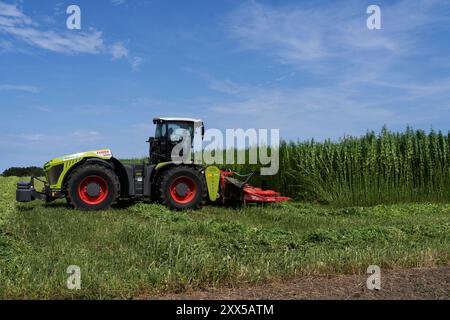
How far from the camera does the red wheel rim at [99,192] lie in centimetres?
1156

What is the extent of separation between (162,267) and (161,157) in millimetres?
7556

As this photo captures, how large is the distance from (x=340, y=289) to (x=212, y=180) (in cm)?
795

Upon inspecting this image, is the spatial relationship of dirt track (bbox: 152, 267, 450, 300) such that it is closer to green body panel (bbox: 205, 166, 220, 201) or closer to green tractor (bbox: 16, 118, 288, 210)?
green tractor (bbox: 16, 118, 288, 210)

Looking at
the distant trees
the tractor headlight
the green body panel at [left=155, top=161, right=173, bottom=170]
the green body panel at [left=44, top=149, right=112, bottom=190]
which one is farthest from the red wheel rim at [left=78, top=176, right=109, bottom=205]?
the distant trees

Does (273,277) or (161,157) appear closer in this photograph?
(273,277)

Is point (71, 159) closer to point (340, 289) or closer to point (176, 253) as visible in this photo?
point (176, 253)

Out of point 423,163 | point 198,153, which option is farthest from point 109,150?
point 423,163

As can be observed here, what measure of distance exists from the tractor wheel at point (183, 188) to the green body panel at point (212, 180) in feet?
0.73

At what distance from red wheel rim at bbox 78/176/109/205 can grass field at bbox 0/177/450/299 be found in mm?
1706

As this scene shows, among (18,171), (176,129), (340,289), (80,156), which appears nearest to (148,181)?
(176,129)

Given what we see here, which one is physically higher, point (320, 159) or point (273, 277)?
point (320, 159)

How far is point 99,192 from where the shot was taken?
11.6 m
